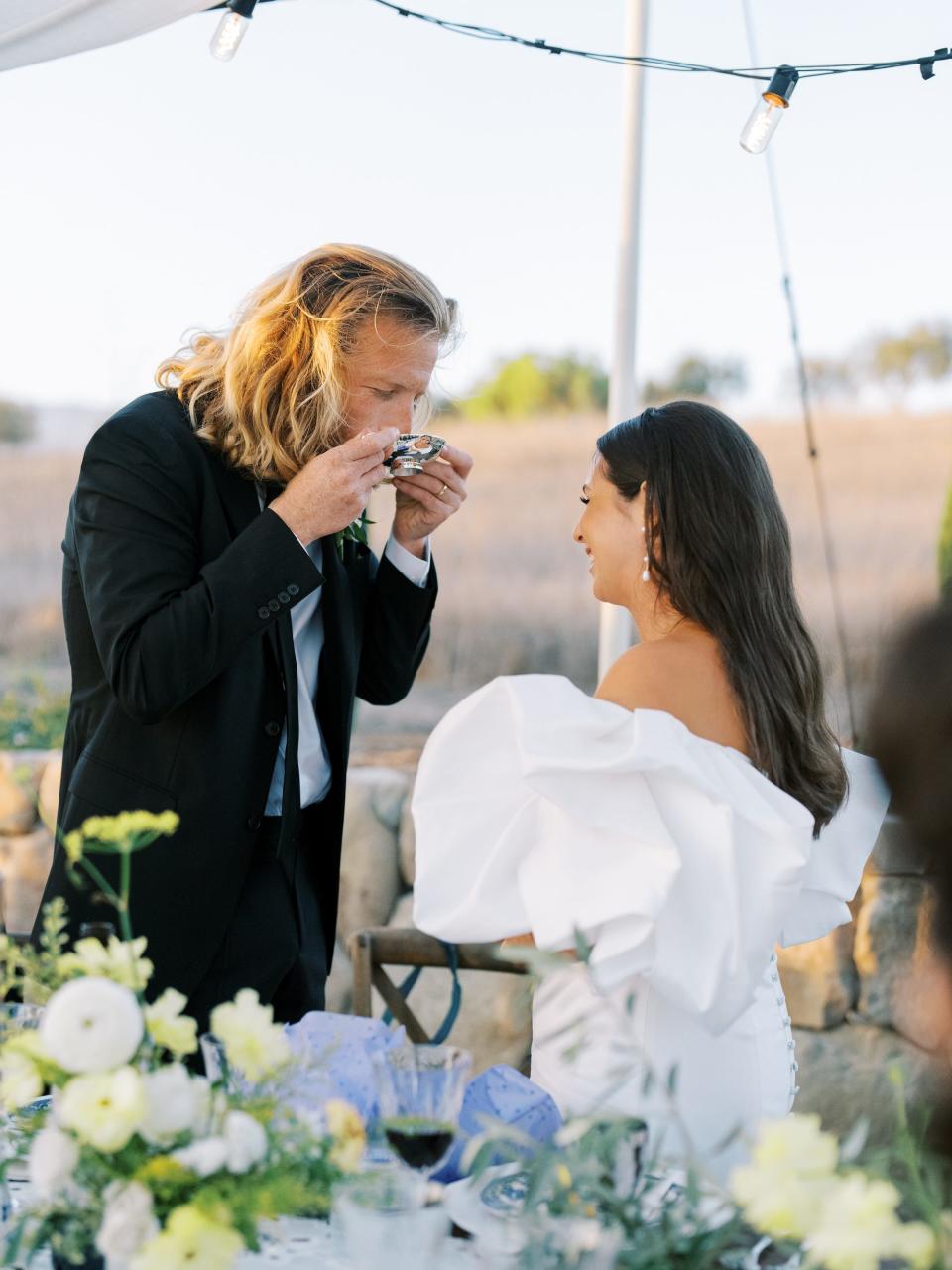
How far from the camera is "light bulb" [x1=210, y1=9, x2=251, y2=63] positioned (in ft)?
8.76

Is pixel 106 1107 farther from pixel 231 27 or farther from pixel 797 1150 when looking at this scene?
pixel 231 27

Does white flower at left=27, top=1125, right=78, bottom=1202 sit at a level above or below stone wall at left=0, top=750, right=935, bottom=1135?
above

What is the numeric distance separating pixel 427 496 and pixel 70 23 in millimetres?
1135

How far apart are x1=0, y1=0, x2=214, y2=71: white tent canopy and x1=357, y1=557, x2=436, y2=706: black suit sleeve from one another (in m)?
1.13

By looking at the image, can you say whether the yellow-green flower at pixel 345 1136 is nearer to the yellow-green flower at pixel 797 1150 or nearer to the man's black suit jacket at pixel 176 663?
the yellow-green flower at pixel 797 1150

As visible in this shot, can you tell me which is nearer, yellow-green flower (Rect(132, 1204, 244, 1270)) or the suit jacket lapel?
yellow-green flower (Rect(132, 1204, 244, 1270))

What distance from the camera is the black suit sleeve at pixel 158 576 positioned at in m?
1.73

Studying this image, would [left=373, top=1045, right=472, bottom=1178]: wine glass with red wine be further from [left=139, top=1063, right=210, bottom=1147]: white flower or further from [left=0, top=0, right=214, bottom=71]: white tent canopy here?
[left=0, top=0, right=214, bottom=71]: white tent canopy

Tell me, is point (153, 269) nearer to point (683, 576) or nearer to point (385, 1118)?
point (683, 576)

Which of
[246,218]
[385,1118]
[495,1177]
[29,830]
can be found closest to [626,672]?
[495,1177]

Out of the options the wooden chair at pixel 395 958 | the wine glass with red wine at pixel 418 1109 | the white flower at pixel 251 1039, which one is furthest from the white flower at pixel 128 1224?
the wooden chair at pixel 395 958

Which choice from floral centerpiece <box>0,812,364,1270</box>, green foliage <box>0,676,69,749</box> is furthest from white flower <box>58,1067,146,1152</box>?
green foliage <box>0,676,69,749</box>

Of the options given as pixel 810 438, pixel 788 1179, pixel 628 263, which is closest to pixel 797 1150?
pixel 788 1179

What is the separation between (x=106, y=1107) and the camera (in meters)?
0.86
